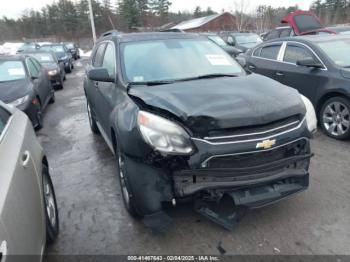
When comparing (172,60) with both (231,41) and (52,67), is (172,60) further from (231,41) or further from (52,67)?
(231,41)

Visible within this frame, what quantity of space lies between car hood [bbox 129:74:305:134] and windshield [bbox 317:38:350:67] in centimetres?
280

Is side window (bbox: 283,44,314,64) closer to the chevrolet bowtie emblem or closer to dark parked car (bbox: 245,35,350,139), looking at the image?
dark parked car (bbox: 245,35,350,139)

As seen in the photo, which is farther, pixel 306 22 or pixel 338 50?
pixel 306 22

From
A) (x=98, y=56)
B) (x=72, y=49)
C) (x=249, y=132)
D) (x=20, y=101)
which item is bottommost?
(x=72, y=49)

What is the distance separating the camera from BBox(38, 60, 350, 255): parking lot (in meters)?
2.85

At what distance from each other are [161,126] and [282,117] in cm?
108

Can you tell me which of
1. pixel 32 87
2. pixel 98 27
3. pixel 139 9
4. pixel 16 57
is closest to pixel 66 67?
pixel 16 57

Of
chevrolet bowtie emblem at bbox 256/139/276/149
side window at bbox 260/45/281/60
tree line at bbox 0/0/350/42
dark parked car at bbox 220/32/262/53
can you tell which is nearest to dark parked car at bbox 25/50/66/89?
dark parked car at bbox 220/32/262/53

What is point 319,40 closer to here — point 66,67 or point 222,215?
point 222,215

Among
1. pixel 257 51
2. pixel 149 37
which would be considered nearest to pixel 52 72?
pixel 257 51

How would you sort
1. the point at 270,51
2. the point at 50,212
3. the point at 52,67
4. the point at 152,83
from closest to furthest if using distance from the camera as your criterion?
1. the point at 50,212
2. the point at 152,83
3. the point at 270,51
4. the point at 52,67

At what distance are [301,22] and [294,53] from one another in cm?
547

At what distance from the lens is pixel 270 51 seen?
22.6 ft

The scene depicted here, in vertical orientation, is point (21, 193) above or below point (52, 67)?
above
